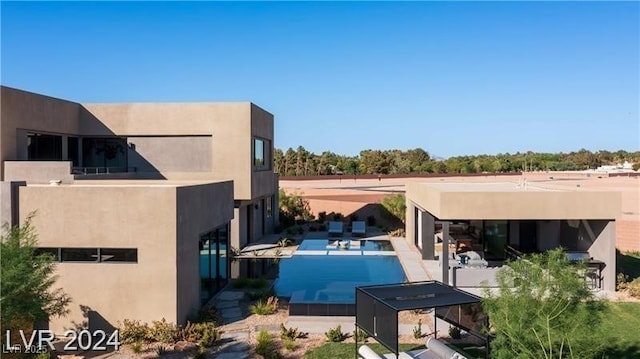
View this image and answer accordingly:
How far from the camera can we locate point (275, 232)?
31938 millimetres

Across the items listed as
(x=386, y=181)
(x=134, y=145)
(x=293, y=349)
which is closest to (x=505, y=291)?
(x=293, y=349)

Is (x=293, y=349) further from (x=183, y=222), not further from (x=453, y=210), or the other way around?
(x=453, y=210)

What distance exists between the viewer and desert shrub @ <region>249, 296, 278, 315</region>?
49.9 ft

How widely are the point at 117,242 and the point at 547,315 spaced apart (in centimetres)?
1069

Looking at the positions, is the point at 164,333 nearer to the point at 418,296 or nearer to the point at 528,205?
the point at 418,296

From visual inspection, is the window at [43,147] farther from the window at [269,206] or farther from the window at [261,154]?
the window at [269,206]

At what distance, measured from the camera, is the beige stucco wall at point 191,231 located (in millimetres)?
13820

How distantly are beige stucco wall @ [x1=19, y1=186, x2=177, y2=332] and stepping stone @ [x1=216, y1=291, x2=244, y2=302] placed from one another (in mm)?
3559

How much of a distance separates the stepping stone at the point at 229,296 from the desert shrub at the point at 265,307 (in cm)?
149

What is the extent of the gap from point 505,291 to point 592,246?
464 inches

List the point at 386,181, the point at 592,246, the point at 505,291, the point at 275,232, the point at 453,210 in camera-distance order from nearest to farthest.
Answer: the point at 505,291, the point at 453,210, the point at 592,246, the point at 275,232, the point at 386,181

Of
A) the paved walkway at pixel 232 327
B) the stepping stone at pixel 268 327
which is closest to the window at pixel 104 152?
the paved walkway at pixel 232 327

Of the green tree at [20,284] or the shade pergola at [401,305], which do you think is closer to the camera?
the green tree at [20,284]

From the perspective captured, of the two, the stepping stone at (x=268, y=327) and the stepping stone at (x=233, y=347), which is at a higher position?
the stepping stone at (x=268, y=327)
